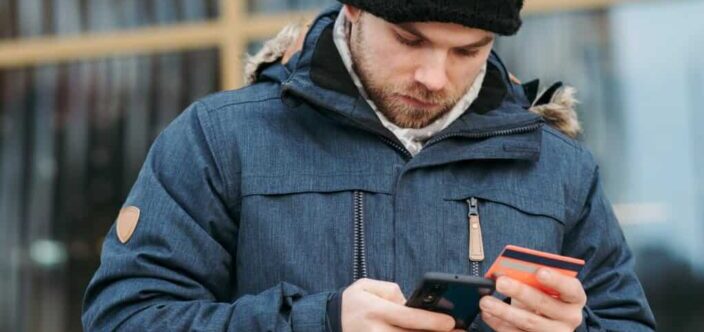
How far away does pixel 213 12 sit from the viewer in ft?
17.5

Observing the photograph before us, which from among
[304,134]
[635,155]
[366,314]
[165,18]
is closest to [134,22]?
[165,18]

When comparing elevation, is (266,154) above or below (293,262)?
above

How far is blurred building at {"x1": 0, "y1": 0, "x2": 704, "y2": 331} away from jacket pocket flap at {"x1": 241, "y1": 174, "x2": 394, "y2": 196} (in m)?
2.67

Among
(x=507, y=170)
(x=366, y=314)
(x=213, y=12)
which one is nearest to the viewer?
(x=366, y=314)

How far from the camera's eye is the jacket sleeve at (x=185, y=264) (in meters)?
2.15

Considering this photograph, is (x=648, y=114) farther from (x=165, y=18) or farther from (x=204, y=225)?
(x=204, y=225)

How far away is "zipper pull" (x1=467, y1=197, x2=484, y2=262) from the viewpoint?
7.48 feet

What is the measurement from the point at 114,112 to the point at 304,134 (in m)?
3.19

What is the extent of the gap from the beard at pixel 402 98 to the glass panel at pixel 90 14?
304 centimetres

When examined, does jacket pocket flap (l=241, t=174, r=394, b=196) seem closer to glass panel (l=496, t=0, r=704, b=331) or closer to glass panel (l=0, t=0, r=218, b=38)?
glass panel (l=496, t=0, r=704, b=331)

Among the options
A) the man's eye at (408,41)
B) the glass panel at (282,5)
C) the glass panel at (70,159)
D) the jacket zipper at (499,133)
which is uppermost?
the glass panel at (282,5)

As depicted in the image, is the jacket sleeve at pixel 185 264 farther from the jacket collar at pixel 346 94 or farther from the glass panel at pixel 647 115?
the glass panel at pixel 647 115

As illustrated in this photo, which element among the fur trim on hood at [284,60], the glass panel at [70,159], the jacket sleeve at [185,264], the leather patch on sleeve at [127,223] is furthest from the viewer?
the glass panel at [70,159]

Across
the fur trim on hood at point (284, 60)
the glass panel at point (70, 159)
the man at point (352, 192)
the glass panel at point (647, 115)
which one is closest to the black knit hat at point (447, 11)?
the man at point (352, 192)
